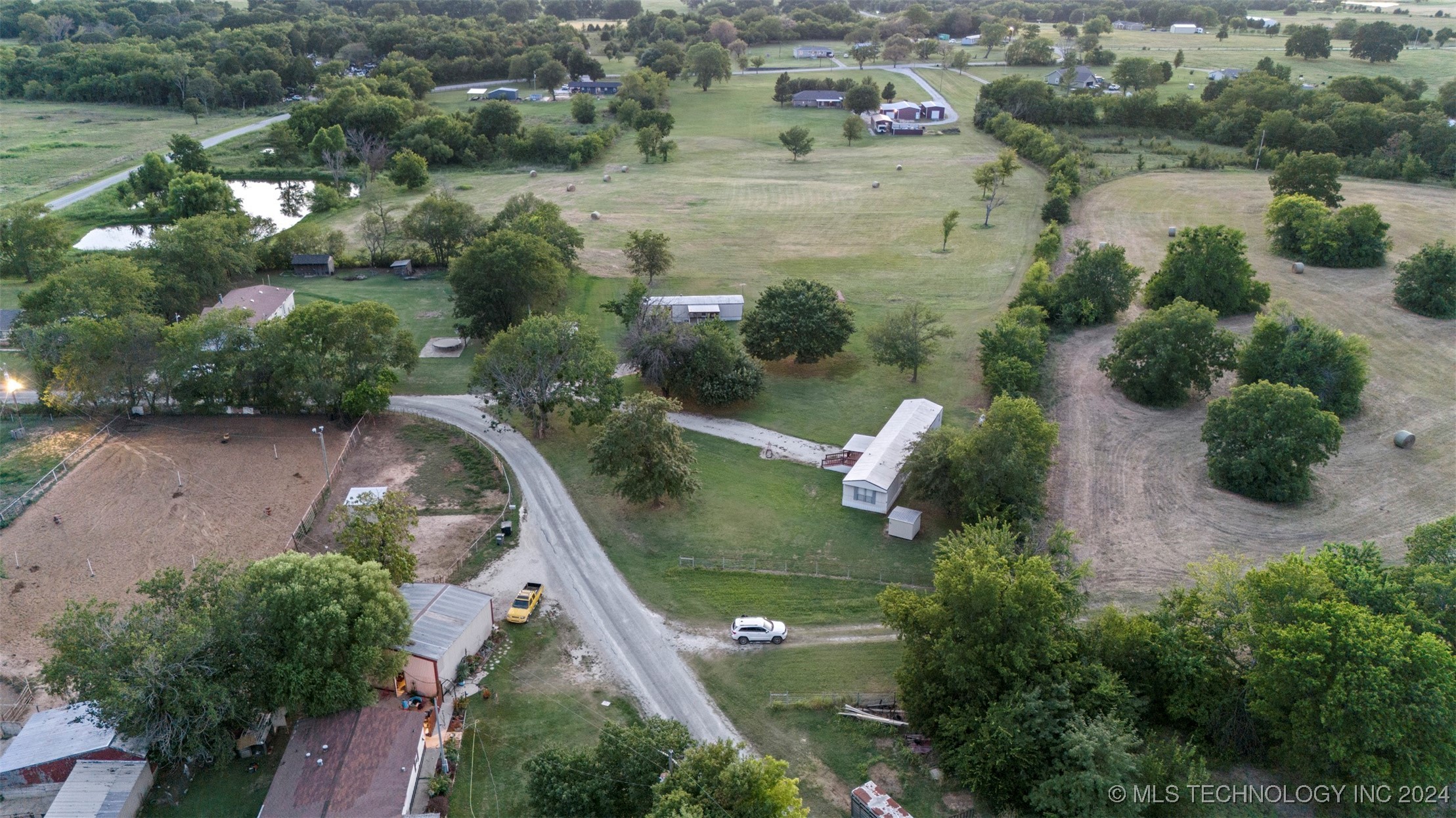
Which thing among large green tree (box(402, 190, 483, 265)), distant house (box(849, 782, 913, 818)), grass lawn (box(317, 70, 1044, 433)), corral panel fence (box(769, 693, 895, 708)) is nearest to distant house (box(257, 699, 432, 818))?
corral panel fence (box(769, 693, 895, 708))

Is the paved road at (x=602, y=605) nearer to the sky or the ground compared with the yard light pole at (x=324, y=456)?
nearer to the ground

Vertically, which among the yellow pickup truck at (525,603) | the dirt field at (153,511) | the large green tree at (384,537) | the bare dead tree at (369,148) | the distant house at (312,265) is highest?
the bare dead tree at (369,148)

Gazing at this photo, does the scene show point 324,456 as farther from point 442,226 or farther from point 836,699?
point 442,226

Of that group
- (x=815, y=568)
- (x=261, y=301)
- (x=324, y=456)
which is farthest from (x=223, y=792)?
(x=261, y=301)

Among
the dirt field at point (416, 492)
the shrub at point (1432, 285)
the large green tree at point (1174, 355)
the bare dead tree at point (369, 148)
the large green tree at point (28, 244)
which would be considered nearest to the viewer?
the dirt field at point (416, 492)

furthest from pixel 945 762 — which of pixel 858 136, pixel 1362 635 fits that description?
pixel 858 136

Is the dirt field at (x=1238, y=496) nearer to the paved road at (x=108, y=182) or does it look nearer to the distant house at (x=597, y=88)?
the paved road at (x=108, y=182)

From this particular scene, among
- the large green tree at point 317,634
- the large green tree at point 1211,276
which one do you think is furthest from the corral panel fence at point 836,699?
the large green tree at point 1211,276
